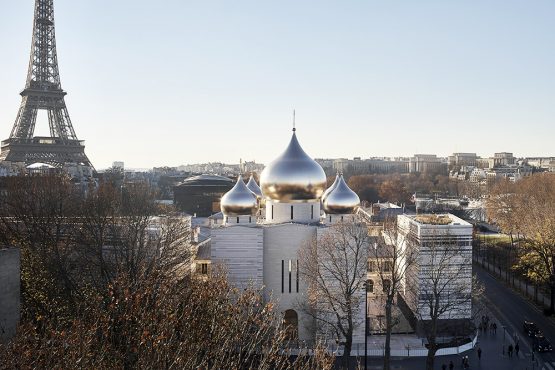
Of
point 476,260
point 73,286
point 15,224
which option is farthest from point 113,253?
point 476,260

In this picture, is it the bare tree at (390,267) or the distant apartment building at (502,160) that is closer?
the bare tree at (390,267)

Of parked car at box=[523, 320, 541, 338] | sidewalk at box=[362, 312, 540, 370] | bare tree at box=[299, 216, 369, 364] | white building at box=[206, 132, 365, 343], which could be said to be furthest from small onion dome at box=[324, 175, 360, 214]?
parked car at box=[523, 320, 541, 338]

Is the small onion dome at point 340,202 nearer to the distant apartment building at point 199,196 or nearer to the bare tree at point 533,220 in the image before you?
the bare tree at point 533,220

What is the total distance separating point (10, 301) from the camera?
51.5 feet

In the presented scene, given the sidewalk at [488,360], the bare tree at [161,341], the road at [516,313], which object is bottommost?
the sidewalk at [488,360]

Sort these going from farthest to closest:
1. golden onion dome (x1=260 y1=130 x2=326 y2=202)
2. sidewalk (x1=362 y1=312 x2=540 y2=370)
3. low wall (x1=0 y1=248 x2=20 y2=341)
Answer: golden onion dome (x1=260 y1=130 x2=326 y2=202), sidewalk (x1=362 y1=312 x2=540 y2=370), low wall (x1=0 y1=248 x2=20 y2=341)

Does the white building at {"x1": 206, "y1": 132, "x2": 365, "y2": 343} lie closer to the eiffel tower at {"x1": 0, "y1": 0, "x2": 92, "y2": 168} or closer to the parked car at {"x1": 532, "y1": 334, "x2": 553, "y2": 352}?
the parked car at {"x1": 532, "y1": 334, "x2": 553, "y2": 352}

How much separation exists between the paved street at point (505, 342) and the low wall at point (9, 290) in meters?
14.1

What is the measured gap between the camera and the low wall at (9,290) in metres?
15.4

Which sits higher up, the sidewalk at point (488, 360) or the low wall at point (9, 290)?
the low wall at point (9, 290)

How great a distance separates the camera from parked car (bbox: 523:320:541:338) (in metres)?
24.9

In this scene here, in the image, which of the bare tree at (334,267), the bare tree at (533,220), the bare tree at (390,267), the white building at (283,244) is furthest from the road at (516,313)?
the bare tree at (334,267)

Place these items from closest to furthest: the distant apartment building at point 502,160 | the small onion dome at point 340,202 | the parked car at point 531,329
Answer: the parked car at point 531,329
the small onion dome at point 340,202
the distant apartment building at point 502,160

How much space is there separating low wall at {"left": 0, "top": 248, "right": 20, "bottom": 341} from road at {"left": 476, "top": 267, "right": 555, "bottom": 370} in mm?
20897
